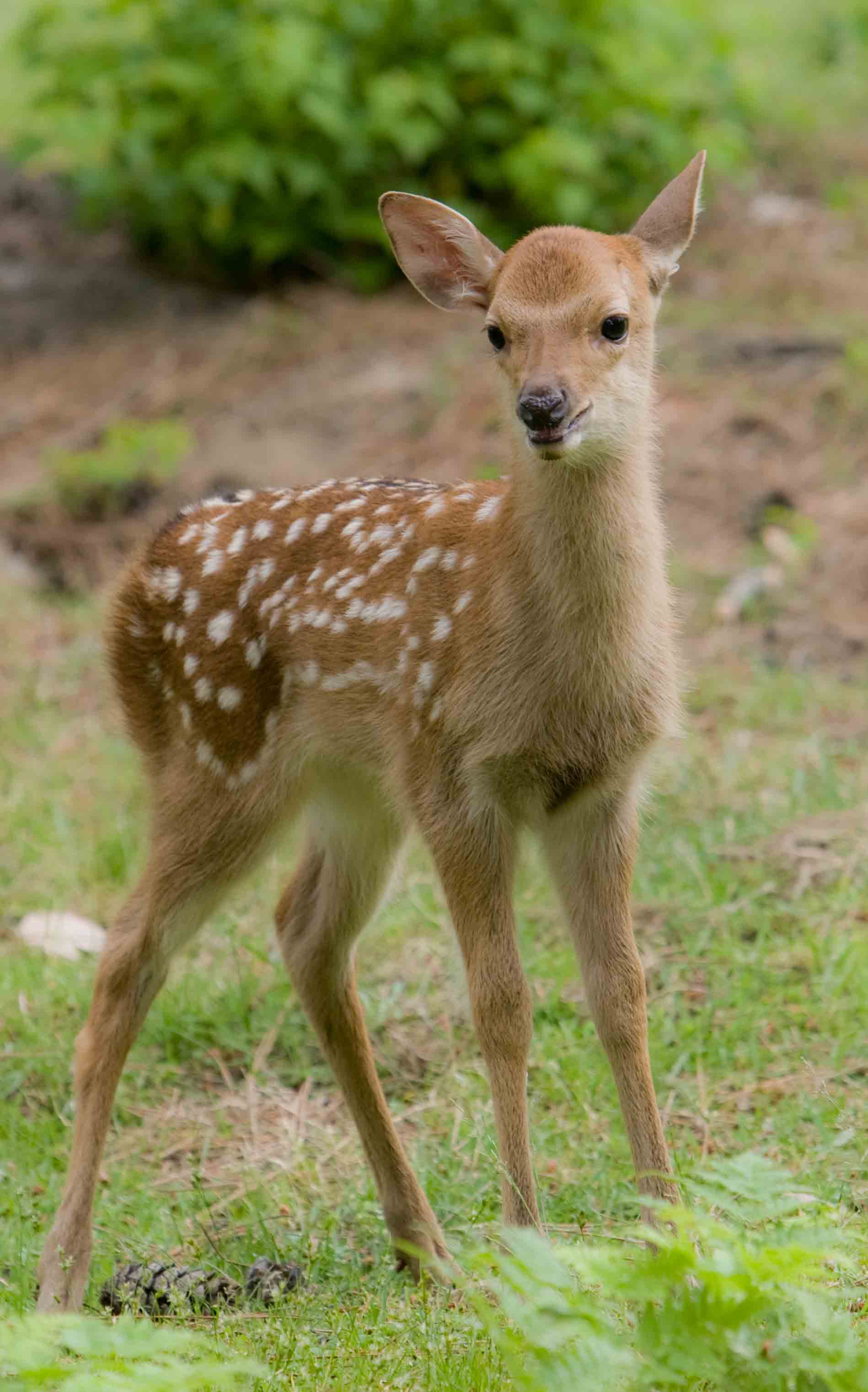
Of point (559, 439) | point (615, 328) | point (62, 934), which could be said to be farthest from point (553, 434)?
point (62, 934)

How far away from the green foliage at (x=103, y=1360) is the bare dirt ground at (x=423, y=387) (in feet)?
15.6

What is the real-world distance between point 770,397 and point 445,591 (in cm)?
495

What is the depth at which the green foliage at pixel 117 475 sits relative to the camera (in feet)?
28.1

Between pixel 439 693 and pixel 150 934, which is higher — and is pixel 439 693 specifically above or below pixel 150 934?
above

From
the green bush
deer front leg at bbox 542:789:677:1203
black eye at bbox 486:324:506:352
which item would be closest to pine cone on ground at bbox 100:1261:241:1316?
deer front leg at bbox 542:789:677:1203

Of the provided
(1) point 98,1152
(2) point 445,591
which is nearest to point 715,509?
(2) point 445,591

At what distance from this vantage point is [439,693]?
154 inches

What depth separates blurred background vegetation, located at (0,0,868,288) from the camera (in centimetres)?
926

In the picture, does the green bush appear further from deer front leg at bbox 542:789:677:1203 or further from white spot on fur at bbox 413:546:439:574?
deer front leg at bbox 542:789:677:1203

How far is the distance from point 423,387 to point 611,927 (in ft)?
18.3

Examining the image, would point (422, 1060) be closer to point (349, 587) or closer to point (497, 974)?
point (497, 974)

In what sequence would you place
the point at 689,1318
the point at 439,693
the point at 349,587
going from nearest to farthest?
the point at 689,1318
the point at 439,693
the point at 349,587

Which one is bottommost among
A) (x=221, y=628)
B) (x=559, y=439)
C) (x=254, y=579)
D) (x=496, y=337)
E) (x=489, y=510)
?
(x=221, y=628)

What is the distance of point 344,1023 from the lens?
4.43m
